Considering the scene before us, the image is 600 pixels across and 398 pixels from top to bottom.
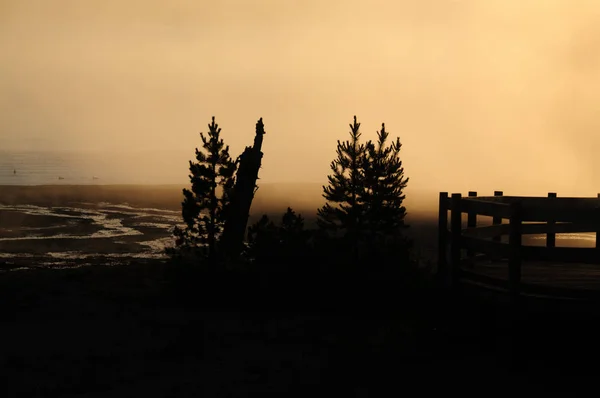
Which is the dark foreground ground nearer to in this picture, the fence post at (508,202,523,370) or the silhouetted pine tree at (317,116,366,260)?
the fence post at (508,202,523,370)

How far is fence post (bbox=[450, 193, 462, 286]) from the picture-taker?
543 inches

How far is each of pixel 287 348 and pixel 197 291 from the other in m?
6.22

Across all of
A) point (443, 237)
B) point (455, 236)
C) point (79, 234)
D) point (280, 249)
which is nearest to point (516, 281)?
point (455, 236)

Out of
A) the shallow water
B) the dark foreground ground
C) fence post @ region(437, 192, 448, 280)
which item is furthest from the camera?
the shallow water

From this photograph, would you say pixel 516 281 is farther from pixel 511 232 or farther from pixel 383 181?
pixel 383 181

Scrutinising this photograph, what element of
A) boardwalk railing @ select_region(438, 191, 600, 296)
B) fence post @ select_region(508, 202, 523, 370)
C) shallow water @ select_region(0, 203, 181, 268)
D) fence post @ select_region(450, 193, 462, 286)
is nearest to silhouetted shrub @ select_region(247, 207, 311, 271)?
boardwalk railing @ select_region(438, 191, 600, 296)

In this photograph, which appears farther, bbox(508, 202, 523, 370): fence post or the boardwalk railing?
bbox(508, 202, 523, 370): fence post

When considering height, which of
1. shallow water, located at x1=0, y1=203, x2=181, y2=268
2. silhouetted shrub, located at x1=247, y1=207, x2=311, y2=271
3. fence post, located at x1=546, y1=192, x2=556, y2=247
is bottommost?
shallow water, located at x1=0, y1=203, x2=181, y2=268

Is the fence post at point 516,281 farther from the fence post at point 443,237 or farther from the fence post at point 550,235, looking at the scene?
the fence post at point 550,235

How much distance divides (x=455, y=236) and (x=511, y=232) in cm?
179

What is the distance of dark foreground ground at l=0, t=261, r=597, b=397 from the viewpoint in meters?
11.7

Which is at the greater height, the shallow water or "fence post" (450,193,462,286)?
"fence post" (450,193,462,286)

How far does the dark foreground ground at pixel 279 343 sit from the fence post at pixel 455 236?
A: 464mm

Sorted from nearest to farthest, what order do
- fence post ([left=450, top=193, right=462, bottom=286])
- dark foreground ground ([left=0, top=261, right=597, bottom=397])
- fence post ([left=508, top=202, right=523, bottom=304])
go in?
dark foreground ground ([left=0, top=261, right=597, bottom=397]) → fence post ([left=508, top=202, right=523, bottom=304]) → fence post ([left=450, top=193, right=462, bottom=286])
